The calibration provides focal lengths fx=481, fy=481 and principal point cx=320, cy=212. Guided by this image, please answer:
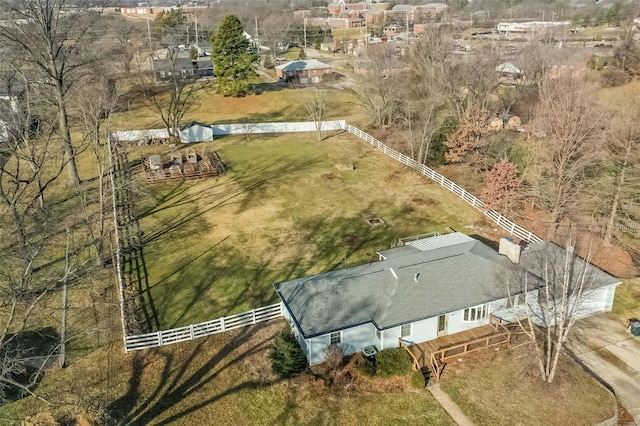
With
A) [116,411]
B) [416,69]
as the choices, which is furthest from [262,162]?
[116,411]

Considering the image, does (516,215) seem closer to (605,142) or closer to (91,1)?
(605,142)

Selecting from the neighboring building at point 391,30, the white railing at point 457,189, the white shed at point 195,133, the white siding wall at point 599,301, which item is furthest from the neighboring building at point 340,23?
the white siding wall at point 599,301

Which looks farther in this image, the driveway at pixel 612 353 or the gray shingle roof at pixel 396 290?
the gray shingle roof at pixel 396 290

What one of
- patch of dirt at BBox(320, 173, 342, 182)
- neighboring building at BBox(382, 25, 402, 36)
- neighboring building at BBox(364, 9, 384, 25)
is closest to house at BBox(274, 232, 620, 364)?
patch of dirt at BBox(320, 173, 342, 182)

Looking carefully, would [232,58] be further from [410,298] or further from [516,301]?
[516,301]

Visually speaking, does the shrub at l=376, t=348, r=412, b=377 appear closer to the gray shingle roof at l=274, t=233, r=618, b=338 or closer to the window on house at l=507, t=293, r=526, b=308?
the gray shingle roof at l=274, t=233, r=618, b=338

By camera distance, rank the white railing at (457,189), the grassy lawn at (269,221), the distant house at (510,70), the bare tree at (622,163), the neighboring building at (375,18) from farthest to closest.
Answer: the neighboring building at (375,18)
the distant house at (510,70)
the white railing at (457,189)
the bare tree at (622,163)
the grassy lawn at (269,221)

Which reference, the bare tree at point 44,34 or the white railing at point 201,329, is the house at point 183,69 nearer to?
A: the bare tree at point 44,34

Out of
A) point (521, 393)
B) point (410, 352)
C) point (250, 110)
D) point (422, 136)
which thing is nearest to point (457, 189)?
point (422, 136)
